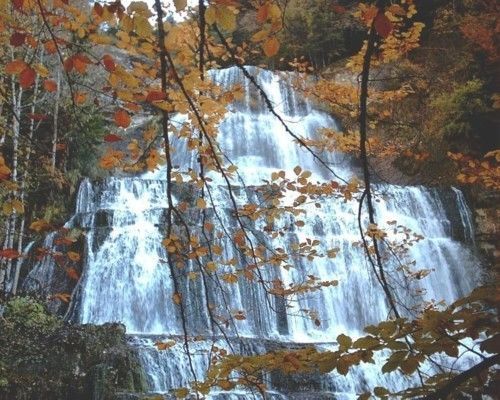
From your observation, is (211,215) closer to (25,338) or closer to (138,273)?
(138,273)

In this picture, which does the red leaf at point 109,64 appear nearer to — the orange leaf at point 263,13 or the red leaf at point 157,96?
the red leaf at point 157,96

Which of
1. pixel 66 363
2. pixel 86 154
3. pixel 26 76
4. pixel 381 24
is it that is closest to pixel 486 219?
pixel 86 154

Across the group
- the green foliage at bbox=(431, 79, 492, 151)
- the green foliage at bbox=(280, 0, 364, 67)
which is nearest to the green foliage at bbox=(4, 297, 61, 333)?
the green foliage at bbox=(431, 79, 492, 151)

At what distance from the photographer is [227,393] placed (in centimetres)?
659

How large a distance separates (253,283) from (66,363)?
4.30m

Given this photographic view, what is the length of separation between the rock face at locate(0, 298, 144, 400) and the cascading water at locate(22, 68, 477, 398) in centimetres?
53

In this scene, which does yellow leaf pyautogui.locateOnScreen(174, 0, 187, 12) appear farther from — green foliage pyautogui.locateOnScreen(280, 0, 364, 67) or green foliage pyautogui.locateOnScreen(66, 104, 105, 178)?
green foliage pyautogui.locateOnScreen(280, 0, 364, 67)

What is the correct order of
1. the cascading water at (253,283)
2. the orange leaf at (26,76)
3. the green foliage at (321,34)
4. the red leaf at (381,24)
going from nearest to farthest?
the red leaf at (381,24), the orange leaf at (26,76), the cascading water at (253,283), the green foliage at (321,34)

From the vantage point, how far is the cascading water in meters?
8.06

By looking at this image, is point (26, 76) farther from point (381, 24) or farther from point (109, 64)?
point (381, 24)

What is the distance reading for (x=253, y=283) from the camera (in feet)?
32.6

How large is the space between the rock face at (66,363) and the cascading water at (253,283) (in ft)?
1.73

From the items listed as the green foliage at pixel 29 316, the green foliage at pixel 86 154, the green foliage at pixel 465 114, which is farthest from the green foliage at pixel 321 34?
the green foliage at pixel 29 316

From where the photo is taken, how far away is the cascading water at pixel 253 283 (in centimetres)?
806
